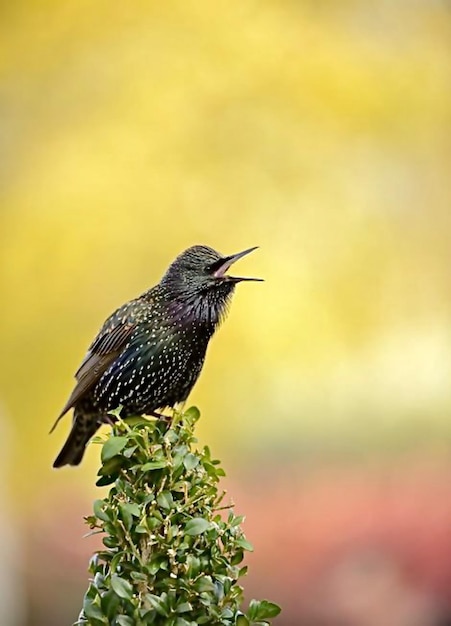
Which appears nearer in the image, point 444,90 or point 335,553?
point 335,553

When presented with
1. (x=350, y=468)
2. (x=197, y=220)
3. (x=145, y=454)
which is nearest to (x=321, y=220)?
(x=197, y=220)

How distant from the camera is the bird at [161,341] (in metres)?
1.23

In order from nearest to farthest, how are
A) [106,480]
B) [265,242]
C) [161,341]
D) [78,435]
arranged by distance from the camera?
[106,480], [161,341], [78,435], [265,242]

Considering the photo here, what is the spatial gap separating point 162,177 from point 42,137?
0.94ft

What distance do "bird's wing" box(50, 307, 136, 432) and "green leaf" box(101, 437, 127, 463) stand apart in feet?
1.11

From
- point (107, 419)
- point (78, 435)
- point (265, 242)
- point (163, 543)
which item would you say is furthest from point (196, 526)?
point (265, 242)

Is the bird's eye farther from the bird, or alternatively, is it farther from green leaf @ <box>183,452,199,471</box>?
green leaf @ <box>183,452,199,471</box>

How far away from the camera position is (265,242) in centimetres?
188

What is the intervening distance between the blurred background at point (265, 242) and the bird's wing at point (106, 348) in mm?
528

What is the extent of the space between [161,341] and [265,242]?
70cm

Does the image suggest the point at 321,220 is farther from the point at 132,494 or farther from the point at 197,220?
the point at 132,494

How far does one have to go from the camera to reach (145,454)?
0.95 meters

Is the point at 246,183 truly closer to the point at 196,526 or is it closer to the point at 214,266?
the point at 214,266

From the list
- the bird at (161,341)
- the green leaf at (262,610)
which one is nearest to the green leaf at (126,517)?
the green leaf at (262,610)
